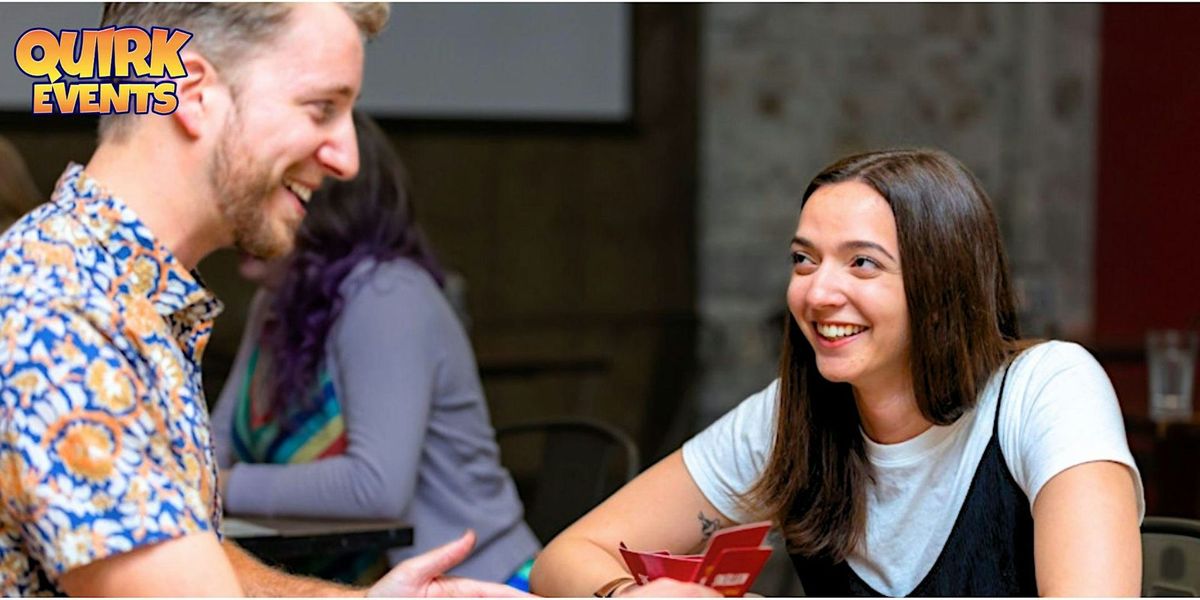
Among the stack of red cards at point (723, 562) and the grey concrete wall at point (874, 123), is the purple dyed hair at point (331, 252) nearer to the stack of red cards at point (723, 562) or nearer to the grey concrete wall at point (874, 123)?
the stack of red cards at point (723, 562)

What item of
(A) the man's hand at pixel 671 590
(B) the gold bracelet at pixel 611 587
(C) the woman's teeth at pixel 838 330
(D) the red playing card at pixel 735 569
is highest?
(C) the woman's teeth at pixel 838 330

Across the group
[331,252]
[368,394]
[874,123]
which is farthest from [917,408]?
[874,123]

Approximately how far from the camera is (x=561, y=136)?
20.8 feet

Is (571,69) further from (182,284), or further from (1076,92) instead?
(182,284)

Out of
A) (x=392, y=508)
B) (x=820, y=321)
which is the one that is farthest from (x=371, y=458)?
(x=820, y=321)

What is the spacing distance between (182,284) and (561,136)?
4.74m

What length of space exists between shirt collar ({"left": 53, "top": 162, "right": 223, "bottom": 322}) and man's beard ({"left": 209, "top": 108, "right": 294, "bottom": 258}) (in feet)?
0.33

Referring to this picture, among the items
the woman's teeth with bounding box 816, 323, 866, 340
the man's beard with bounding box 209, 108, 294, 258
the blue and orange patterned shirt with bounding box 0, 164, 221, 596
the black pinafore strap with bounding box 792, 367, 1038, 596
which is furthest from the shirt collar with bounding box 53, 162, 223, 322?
the black pinafore strap with bounding box 792, 367, 1038, 596

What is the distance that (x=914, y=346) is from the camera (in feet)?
6.27

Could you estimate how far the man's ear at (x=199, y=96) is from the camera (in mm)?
1682

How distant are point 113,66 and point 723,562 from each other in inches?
33.9

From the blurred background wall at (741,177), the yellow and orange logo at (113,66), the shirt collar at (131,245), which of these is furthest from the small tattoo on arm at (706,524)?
the blurred background wall at (741,177)

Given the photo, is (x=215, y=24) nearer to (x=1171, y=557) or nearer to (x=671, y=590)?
(x=671, y=590)

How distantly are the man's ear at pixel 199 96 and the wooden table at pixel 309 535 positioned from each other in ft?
2.67
